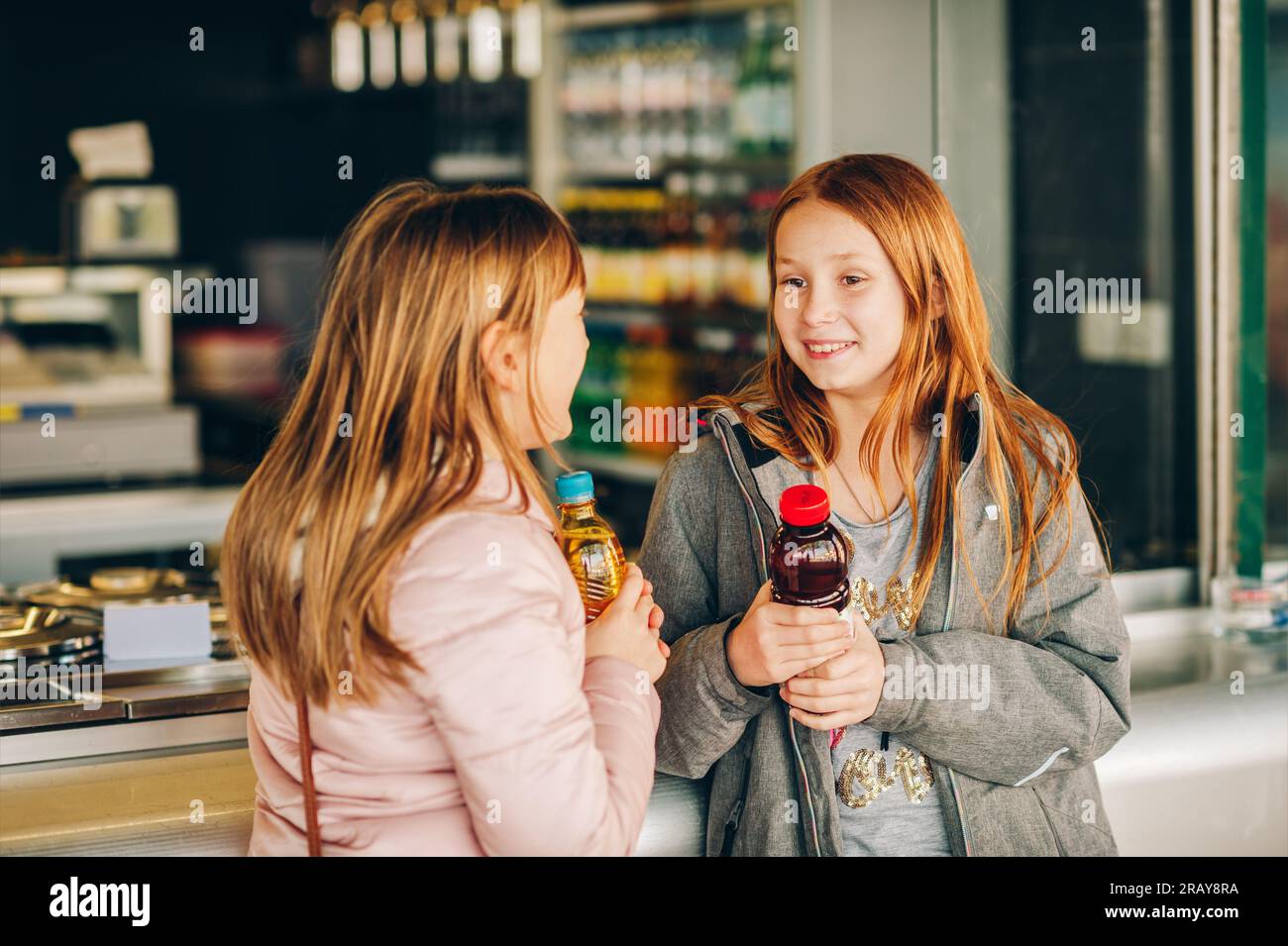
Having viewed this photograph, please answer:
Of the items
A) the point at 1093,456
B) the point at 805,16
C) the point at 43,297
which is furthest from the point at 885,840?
the point at 43,297

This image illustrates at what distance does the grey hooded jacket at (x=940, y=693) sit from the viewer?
5.55 ft

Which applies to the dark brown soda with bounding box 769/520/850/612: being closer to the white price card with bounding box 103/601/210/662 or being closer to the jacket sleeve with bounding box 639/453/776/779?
the jacket sleeve with bounding box 639/453/776/779

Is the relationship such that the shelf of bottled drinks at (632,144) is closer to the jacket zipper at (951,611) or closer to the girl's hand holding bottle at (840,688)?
the jacket zipper at (951,611)

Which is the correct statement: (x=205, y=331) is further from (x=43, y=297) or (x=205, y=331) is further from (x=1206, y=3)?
(x=1206, y=3)

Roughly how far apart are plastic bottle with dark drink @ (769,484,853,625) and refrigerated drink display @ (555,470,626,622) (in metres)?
0.18

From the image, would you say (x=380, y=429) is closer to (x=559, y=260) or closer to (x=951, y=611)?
(x=559, y=260)

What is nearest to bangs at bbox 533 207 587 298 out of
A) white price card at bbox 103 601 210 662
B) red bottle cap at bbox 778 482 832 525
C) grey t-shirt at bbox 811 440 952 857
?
red bottle cap at bbox 778 482 832 525

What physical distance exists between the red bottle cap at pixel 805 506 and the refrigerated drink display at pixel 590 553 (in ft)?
0.66

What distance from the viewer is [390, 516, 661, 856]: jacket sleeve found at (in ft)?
4.22

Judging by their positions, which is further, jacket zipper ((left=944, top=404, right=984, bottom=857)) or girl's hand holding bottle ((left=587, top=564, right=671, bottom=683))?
jacket zipper ((left=944, top=404, right=984, bottom=857))

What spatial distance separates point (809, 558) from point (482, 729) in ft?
1.40

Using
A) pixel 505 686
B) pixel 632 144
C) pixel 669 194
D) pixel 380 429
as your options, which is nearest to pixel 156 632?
pixel 380 429

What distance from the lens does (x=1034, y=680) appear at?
1724 mm

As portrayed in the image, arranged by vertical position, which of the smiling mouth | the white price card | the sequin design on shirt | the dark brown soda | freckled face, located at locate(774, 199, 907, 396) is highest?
freckled face, located at locate(774, 199, 907, 396)
